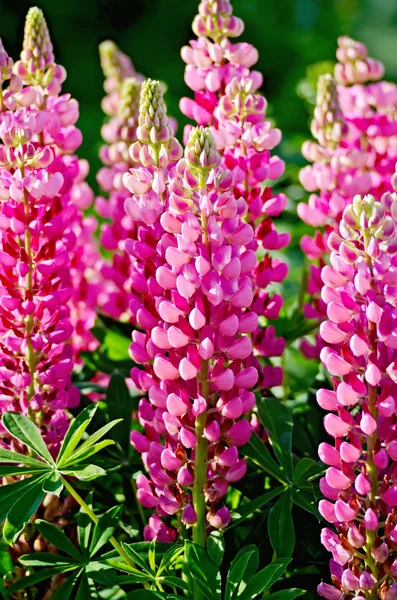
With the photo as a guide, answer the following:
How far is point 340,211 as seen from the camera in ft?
4.72

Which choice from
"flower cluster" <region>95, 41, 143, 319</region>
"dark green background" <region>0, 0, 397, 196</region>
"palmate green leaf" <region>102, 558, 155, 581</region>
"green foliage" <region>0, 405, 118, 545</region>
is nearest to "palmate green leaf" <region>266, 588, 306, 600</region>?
"palmate green leaf" <region>102, 558, 155, 581</region>

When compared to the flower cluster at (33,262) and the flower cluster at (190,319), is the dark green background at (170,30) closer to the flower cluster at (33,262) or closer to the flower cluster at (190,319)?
the flower cluster at (33,262)

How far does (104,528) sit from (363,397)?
1.11 ft

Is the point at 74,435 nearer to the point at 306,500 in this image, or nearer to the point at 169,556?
the point at 169,556

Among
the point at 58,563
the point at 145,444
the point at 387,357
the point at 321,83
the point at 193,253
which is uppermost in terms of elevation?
the point at 321,83

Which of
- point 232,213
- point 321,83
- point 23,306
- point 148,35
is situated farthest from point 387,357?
point 148,35

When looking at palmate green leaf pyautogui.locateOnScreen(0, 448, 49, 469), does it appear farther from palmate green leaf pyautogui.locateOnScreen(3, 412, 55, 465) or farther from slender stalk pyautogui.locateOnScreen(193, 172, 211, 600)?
slender stalk pyautogui.locateOnScreen(193, 172, 211, 600)

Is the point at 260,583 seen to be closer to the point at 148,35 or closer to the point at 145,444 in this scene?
the point at 145,444

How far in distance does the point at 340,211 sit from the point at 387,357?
0.46m

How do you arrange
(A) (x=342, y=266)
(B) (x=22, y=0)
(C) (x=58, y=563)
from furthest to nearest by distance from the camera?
(B) (x=22, y=0) < (C) (x=58, y=563) < (A) (x=342, y=266)

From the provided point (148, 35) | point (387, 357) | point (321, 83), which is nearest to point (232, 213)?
point (387, 357)

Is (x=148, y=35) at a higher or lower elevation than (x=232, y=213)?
higher

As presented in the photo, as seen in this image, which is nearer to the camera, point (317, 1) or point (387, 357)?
point (387, 357)

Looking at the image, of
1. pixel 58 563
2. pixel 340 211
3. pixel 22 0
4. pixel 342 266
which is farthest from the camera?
pixel 22 0
